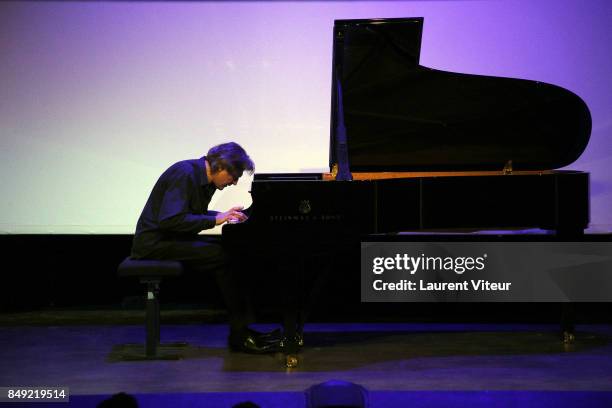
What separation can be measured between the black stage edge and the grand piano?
2.76 ft

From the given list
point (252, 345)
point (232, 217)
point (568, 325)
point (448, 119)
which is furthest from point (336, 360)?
point (448, 119)

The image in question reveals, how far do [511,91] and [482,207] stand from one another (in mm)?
769

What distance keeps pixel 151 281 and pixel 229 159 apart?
2.40 feet

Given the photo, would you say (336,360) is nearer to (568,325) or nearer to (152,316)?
(152,316)

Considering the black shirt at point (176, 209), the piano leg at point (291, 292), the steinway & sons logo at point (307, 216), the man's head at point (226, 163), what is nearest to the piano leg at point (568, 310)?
the steinway & sons logo at point (307, 216)

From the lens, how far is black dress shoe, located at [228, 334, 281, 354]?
3621 millimetres

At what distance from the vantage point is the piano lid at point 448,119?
403 centimetres

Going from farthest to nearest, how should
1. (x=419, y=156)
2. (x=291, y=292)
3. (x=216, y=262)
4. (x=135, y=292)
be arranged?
(x=135, y=292), (x=419, y=156), (x=216, y=262), (x=291, y=292)

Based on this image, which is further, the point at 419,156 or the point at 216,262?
the point at 419,156

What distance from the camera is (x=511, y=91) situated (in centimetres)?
409

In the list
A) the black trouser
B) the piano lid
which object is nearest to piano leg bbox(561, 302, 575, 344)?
the piano lid

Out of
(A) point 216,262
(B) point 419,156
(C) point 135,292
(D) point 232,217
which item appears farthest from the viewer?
(C) point 135,292

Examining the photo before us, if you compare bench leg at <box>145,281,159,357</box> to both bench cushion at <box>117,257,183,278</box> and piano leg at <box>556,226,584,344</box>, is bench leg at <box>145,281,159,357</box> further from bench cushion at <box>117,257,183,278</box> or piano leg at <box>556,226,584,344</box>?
piano leg at <box>556,226,584,344</box>

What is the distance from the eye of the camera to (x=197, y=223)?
3.50m
